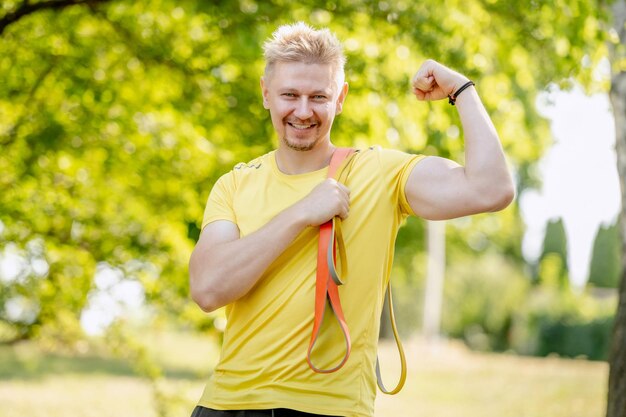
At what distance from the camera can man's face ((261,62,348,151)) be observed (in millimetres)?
2557

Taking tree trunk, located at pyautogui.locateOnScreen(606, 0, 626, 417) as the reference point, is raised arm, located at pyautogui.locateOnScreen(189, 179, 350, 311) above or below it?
below

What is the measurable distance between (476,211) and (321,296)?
0.47 m

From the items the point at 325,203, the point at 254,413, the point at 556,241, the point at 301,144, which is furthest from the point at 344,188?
the point at 556,241

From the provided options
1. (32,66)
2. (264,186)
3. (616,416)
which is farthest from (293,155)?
(32,66)

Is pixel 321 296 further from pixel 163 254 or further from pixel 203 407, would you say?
pixel 163 254

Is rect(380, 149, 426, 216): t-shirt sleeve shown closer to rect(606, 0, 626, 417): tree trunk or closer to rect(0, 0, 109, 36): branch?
rect(606, 0, 626, 417): tree trunk

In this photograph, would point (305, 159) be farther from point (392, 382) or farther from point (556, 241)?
point (556, 241)

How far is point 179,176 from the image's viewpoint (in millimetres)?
7840

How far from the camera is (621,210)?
21.4 feet

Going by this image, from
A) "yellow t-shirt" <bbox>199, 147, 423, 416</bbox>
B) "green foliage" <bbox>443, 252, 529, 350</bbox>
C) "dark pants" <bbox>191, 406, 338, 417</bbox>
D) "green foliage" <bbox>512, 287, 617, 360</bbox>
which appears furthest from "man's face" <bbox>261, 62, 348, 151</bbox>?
"green foliage" <bbox>443, 252, 529, 350</bbox>

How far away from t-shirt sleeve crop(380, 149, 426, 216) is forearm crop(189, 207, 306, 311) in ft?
0.98

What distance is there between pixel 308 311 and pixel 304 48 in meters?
0.73

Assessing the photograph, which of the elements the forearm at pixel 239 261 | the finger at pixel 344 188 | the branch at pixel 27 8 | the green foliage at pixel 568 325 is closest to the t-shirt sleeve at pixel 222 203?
the forearm at pixel 239 261

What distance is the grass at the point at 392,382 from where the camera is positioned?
1313 centimetres
